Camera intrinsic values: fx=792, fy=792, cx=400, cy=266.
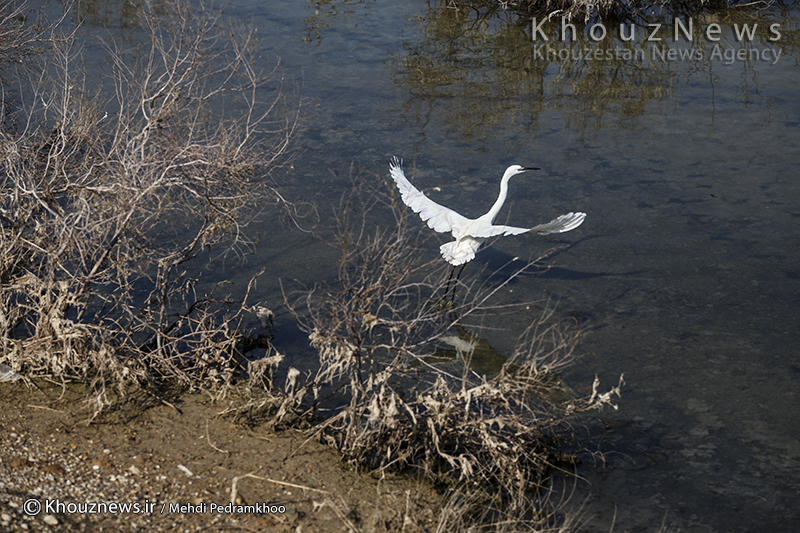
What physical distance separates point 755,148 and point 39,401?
9.34 meters

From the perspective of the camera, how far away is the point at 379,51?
14.0m

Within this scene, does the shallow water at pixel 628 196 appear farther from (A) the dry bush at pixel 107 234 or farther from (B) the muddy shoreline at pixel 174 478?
(B) the muddy shoreline at pixel 174 478

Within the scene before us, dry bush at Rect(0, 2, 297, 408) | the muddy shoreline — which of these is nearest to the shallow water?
Result: dry bush at Rect(0, 2, 297, 408)

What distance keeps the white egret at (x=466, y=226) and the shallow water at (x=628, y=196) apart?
2.71ft

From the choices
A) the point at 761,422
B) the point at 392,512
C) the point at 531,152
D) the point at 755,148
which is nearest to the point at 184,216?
the point at 531,152

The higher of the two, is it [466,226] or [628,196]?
[466,226]

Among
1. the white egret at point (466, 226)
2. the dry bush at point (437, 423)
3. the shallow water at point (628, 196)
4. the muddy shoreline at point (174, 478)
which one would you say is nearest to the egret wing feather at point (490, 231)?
the white egret at point (466, 226)

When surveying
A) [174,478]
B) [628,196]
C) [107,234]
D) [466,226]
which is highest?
[107,234]

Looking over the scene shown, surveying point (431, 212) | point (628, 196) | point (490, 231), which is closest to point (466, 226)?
point (490, 231)

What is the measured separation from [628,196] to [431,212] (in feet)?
9.64

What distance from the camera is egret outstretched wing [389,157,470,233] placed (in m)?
7.71

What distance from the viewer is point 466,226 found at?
760 centimetres

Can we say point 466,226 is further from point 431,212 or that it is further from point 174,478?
point 174,478

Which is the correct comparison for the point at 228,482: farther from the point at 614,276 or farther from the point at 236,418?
the point at 614,276
